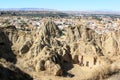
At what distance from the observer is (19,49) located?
31.9m

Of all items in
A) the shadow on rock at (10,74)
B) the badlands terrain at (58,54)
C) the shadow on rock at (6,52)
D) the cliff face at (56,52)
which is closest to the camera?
the shadow on rock at (10,74)

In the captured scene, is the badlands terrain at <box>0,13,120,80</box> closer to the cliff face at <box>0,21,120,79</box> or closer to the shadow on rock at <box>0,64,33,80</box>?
the cliff face at <box>0,21,120,79</box>

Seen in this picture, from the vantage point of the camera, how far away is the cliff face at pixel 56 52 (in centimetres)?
2727

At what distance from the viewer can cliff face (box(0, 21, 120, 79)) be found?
27.3m

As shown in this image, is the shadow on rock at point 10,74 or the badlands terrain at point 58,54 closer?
the shadow on rock at point 10,74

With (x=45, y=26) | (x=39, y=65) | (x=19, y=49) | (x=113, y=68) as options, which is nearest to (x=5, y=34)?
(x=19, y=49)

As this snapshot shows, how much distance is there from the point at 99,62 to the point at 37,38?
8.59m

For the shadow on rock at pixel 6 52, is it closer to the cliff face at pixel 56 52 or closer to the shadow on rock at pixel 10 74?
the cliff face at pixel 56 52

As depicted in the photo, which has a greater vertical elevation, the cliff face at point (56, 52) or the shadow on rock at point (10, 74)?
the shadow on rock at point (10, 74)

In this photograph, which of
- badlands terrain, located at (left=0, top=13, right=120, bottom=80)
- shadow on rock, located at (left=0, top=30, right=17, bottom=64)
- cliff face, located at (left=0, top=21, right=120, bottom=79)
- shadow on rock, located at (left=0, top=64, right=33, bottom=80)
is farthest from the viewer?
shadow on rock, located at (left=0, top=30, right=17, bottom=64)

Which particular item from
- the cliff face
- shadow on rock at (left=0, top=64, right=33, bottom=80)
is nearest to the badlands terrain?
the cliff face

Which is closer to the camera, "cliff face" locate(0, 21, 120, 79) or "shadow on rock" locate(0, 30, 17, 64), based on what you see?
"cliff face" locate(0, 21, 120, 79)

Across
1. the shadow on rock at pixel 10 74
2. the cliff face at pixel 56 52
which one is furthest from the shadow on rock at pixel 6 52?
the shadow on rock at pixel 10 74

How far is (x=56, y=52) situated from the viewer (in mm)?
30000
